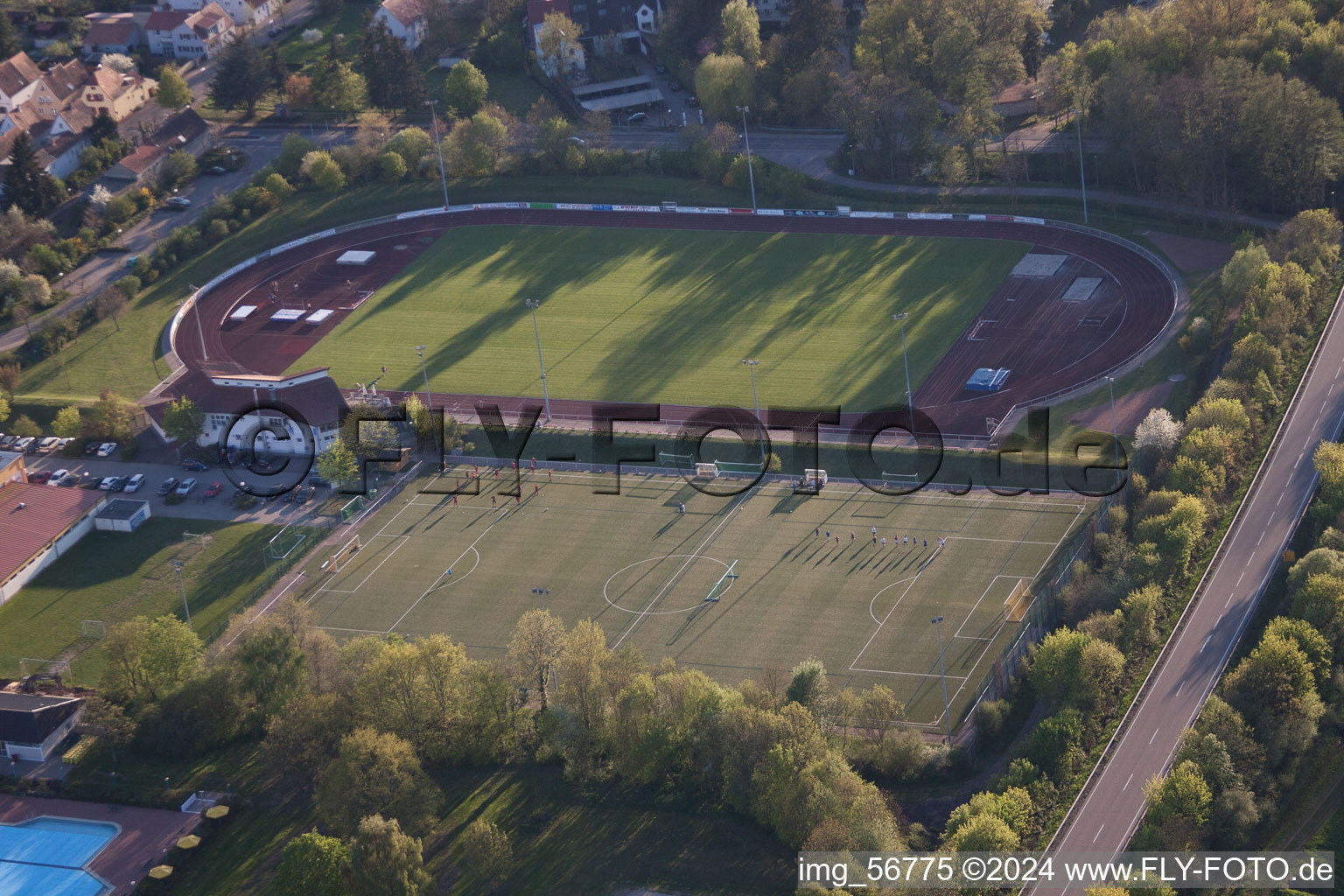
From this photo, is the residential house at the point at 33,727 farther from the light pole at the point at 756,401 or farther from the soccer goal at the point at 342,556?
the light pole at the point at 756,401

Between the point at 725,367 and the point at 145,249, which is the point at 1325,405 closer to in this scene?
the point at 725,367

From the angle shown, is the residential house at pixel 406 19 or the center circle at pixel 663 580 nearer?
the center circle at pixel 663 580

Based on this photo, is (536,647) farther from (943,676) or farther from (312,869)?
(943,676)

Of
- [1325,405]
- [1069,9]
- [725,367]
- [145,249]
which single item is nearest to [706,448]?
[725,367]

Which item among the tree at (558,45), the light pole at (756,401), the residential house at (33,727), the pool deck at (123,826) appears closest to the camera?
the pool deck at (123,826)

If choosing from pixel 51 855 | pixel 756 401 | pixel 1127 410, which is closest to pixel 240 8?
pixel 756 401

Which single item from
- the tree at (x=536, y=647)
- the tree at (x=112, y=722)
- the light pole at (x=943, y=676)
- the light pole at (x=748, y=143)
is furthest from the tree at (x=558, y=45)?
the tree at (x=112, y=722)
